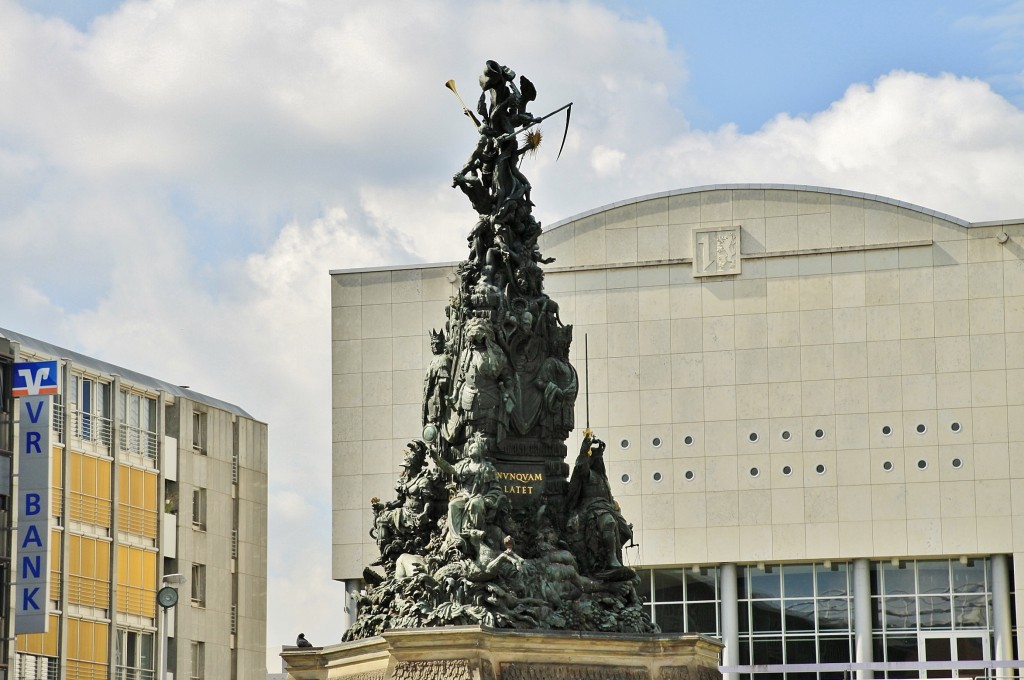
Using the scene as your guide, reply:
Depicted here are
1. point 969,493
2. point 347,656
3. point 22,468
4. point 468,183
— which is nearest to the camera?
point 347,656

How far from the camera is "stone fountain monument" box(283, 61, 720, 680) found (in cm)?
3353

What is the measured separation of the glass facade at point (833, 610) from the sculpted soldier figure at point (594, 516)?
42076 millimetres

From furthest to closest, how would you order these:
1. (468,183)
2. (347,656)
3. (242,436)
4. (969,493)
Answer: (242,436) < (969,493) < (468,183) < (347,656)

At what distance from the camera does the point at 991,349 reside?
76.4 m

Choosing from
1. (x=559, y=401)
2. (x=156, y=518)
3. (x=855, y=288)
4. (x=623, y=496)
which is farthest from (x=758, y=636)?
(x=559, y=401)

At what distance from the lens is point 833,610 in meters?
77.5

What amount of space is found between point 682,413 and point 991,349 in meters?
11.4

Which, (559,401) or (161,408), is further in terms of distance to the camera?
(161,408)

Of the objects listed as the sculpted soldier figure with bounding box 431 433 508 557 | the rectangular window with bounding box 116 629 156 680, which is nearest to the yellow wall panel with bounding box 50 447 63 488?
the rectangular window with bounding box 116 629 156 680

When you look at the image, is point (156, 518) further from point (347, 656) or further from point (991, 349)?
point (347, 656)

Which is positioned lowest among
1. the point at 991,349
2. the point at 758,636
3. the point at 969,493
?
the point at 758,636

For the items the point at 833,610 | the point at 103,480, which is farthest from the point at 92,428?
the point at 833,610

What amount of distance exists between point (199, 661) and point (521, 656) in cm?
5492

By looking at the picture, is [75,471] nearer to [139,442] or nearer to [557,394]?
[139,442]
